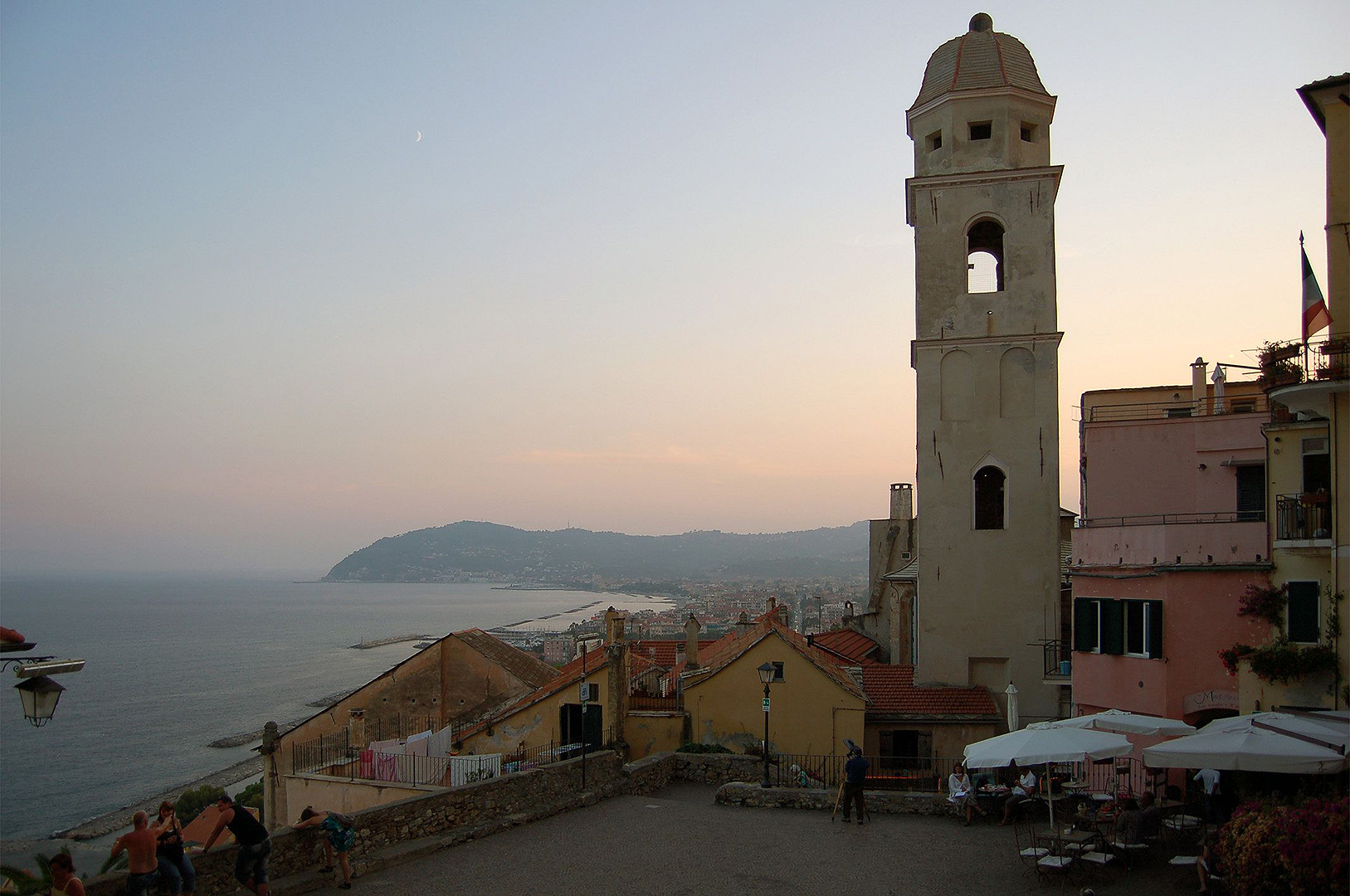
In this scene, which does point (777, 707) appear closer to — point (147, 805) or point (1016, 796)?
point (1016, 796)

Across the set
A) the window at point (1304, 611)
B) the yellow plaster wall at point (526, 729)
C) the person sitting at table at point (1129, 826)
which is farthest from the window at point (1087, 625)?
the yellow plaster wall at point (526, 729)

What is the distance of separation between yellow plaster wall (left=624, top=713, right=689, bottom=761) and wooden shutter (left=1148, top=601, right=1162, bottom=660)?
38.8 feet

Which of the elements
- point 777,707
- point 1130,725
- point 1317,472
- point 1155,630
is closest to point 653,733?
point 777,707

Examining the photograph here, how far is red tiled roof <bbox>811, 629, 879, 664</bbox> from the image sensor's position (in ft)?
124

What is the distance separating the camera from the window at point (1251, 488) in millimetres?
22688

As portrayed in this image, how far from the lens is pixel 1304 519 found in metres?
17.3

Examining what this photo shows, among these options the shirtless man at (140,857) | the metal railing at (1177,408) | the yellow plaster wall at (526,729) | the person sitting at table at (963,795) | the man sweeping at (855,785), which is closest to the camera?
the shirtless man at (140,857)

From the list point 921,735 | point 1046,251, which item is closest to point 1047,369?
point 1046,251

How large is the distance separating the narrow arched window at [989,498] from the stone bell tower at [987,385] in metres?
0.04

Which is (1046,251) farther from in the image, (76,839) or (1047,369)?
(76,839)

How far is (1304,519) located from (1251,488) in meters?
6.19

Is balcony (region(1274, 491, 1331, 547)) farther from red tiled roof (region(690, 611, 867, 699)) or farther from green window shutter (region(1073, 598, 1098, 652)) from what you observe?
red tiled roof (region(690, 611, 867, 699))

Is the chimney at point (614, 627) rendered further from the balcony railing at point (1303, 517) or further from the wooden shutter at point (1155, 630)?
the balcony railing at point (1303, 517)

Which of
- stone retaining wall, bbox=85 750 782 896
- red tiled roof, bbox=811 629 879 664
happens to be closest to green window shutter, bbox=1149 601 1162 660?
stone retaining wall, bbox=85 750 782 896
